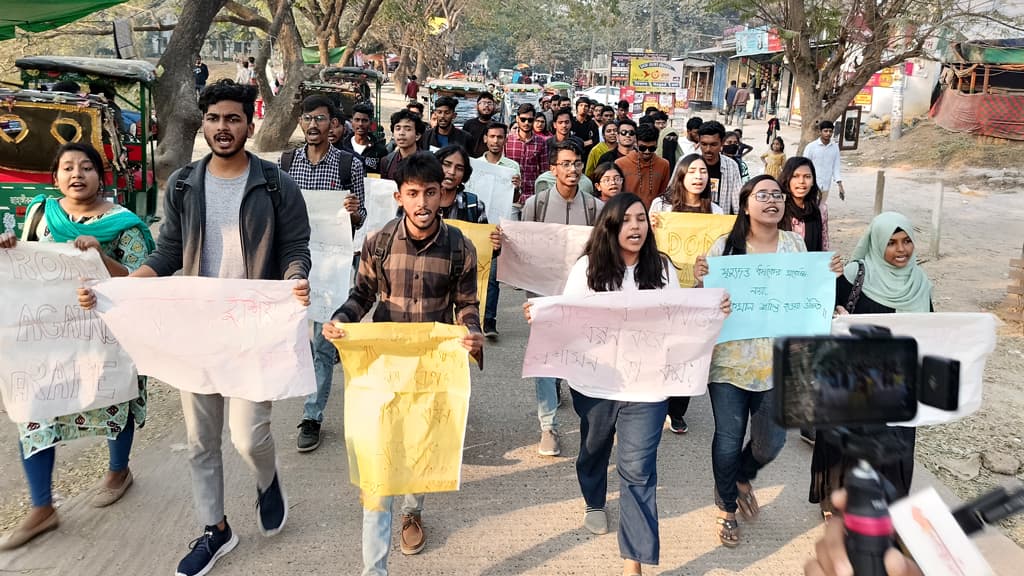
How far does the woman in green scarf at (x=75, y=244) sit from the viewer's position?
3773 mm

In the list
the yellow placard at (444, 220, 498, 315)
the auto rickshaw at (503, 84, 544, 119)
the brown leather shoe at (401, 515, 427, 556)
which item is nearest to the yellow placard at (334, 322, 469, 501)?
the brown leather shoe at (401, 515, 427, 556)

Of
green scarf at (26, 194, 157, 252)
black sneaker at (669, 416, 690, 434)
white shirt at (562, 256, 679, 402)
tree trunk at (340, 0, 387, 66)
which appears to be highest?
tree trunk at (340, 0, 387, 66)

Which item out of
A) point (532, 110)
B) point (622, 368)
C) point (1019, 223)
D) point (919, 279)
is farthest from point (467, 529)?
point (1019, 223)

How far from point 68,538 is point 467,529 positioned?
189cm

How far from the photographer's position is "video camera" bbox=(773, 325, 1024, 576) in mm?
1732

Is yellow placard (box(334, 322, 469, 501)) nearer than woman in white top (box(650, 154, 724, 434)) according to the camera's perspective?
Yes

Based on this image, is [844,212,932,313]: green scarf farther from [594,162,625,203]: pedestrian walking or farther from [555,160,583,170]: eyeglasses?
[555,160,583,170]: eyeglasses

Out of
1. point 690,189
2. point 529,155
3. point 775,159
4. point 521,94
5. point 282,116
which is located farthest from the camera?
point 521,94

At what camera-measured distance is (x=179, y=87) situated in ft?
43.1

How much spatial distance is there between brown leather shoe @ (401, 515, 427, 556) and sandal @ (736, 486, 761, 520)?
5.47ft

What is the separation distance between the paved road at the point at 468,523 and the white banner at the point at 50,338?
673 mm

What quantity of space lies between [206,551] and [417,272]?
1542 mm

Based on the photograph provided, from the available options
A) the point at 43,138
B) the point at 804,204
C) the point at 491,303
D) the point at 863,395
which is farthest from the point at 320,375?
the point at 43,138

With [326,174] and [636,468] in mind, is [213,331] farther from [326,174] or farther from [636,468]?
[326,174]
